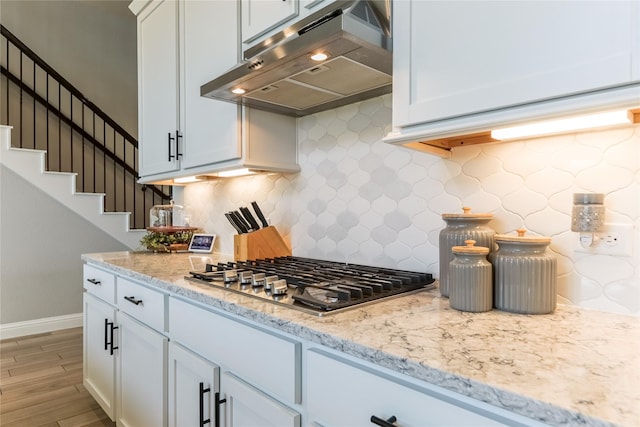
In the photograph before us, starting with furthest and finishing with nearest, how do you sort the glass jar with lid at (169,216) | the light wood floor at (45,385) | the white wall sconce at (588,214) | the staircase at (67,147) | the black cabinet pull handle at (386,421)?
the staircase at (67,147) < the glass jar with lid at (169,216) < the light wood floor at (45,385) < the white wall sconce at (588,214) < the black cabinet pull handle at (386,421)

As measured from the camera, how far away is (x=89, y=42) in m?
4.55

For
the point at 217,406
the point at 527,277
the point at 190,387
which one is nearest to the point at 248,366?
the point at 217,406

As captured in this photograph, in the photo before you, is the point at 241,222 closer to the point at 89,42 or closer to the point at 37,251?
the point at 37,251

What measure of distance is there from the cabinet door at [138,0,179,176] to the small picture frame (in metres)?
0.50

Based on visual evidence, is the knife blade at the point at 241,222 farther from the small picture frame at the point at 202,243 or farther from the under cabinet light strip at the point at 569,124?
the under cabinet light strip at the point at 569,124

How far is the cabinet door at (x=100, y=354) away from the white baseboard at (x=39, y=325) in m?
1.83

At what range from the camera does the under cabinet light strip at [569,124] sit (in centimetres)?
89

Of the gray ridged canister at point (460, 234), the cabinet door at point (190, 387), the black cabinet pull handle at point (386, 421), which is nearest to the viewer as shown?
the black cabinet pull handle at point (386, 421)

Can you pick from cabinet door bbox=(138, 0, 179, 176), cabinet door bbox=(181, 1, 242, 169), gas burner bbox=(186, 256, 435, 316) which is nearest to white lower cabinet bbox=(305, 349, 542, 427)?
gas burner bbox=(186, 256, 435, 316)

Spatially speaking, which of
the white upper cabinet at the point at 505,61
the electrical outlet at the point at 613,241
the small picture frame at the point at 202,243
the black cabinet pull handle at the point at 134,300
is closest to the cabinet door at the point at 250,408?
the black cabinet pull handle at the point at 134,300

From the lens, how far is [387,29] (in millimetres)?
1212

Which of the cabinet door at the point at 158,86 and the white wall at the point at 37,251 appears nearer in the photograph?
the cabinet door at the point at 158,86

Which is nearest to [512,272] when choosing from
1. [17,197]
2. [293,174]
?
[293,174]

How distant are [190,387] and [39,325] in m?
3.25
